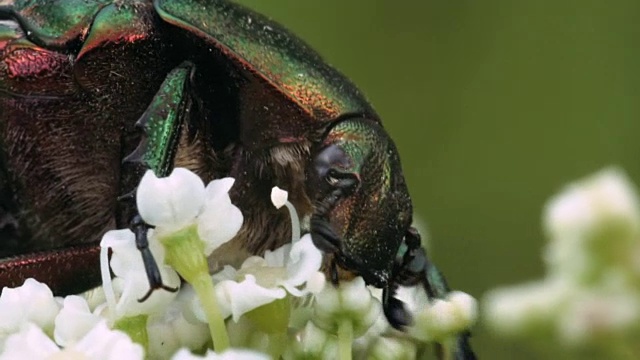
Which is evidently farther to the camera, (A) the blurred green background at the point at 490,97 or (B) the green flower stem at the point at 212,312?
(A) the blurred green background at the point at 490,97

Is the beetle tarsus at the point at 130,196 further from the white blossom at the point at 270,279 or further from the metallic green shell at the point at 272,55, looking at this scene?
the metallic green shell at the point at 272,55

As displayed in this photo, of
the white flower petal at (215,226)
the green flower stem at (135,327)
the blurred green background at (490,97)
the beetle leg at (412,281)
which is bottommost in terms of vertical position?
the blurred green background at (490,97)

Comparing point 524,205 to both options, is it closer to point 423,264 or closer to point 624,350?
point 423,264

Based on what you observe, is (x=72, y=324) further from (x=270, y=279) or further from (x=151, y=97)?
(x=151, y=97)

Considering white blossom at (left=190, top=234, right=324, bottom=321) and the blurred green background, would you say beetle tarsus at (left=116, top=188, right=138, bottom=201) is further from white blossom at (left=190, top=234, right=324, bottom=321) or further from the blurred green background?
the blurred green background

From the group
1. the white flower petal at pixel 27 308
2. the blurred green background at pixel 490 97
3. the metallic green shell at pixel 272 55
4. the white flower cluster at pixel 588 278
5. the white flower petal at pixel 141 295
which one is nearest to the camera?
the white flower cluster at pixel 588 278

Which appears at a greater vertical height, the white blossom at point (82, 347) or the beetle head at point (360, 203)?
the beetle head at point (360, 203)

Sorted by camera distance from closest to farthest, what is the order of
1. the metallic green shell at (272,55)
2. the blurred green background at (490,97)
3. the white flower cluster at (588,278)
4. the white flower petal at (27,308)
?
the white flower cluster at (588,278)
the white flower petal at (27,308)
the metallic green shell at (272,55)
the blurred green background at (490,97)

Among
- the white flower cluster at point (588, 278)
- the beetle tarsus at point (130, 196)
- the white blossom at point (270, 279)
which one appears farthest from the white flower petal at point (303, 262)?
the white flower cluster at point (588, 278)
